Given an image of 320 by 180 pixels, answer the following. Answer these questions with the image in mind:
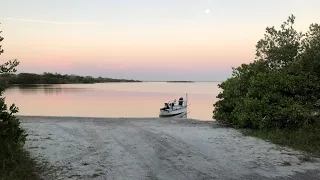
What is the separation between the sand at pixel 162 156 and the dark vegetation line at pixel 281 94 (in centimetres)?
104

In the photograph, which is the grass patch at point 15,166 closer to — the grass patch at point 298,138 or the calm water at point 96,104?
the grass patch at point 298,138

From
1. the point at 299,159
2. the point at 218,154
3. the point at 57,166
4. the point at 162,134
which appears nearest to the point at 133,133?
the point at 162,134

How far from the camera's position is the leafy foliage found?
11.8 m

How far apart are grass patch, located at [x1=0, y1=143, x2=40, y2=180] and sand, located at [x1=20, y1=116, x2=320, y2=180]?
42 cm

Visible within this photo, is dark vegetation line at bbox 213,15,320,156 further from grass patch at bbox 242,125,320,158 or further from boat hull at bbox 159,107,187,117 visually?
boat hull at bbox 159,107,187,117

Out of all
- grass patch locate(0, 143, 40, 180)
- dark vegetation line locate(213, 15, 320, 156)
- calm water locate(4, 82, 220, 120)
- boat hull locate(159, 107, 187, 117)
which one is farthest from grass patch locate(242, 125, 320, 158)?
calm water locate(4, 82, 220, 120)

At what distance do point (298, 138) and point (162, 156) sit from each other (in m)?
4.36

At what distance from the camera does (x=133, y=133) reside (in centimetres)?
1172

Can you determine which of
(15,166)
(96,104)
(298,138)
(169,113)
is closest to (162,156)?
(15,166)

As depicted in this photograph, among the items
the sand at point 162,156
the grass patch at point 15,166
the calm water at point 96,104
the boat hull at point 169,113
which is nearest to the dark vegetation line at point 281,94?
the sand at point 162,156

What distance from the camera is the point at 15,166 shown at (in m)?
6.83

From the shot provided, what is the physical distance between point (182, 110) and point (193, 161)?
23910mm

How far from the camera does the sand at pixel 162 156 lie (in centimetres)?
688

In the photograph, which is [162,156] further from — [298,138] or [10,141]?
[298,138]
